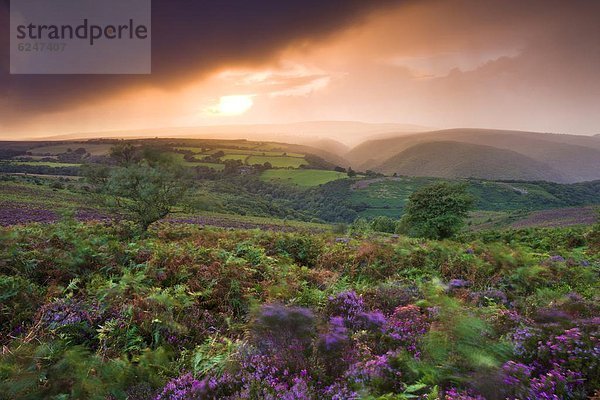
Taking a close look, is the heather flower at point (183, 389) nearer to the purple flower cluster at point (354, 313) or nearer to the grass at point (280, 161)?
the purple flower cluster at point (354, 313)

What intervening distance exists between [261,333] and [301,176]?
5714 inches

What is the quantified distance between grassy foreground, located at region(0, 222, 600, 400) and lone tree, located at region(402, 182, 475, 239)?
79.8ft

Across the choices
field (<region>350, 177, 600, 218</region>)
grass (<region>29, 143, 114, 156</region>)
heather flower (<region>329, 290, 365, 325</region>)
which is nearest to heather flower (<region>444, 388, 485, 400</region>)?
heather flower (<region>329, 290, 365, 325</region>)

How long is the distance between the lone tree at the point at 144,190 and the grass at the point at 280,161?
13420 cm

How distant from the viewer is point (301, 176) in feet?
487

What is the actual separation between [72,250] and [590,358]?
7.90m

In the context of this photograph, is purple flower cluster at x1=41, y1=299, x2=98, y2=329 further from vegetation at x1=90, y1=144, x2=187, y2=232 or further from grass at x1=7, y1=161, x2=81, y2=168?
grass at x1=7, y1=161, x2=81, y2=168

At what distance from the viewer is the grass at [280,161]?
504 ft

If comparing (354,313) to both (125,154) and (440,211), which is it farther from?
(125,154)

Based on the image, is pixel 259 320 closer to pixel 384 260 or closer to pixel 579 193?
pixel 384 260

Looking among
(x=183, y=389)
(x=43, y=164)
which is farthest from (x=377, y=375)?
(x=43, y=164)

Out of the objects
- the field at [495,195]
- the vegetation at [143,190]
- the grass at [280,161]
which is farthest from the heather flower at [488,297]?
the grass at [280,161]

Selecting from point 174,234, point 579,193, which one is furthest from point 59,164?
point 579,193

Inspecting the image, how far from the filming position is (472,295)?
5.98 m
